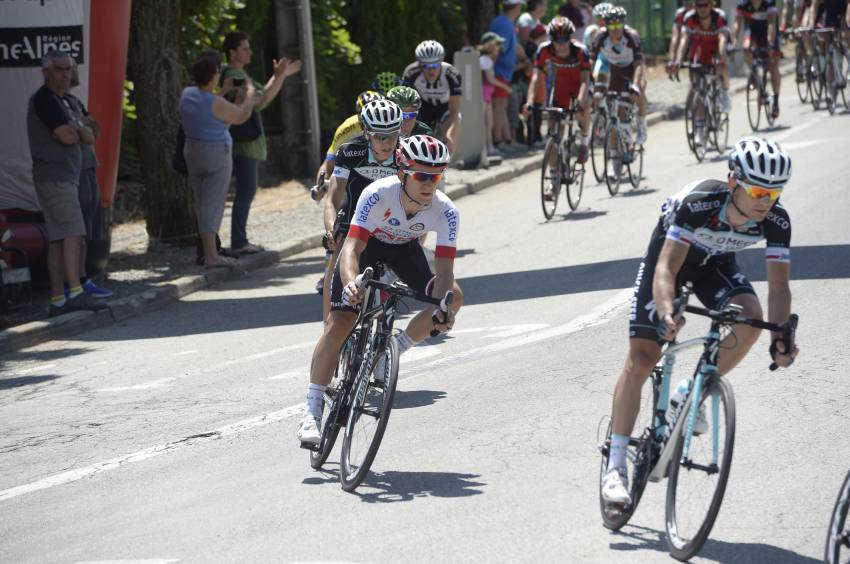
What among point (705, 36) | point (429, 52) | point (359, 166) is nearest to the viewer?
point (359, 166)

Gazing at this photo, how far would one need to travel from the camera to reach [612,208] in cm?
1675

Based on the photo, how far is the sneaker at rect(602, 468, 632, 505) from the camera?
6227 millimetres

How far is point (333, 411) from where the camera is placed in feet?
24.7

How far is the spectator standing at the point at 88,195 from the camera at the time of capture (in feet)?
42.8

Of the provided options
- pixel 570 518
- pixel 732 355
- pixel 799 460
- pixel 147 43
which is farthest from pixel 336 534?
pixel 147 43

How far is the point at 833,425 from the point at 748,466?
89cm

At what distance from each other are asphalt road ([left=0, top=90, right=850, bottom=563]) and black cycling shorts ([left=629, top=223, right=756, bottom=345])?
0.93 m

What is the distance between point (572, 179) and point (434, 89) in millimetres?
2337

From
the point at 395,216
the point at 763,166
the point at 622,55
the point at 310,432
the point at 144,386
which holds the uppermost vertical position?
the point at 622,55

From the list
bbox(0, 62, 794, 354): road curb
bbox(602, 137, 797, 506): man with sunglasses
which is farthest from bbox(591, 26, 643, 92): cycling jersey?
bbox(602, 137, 797, 506): man with sunglasses

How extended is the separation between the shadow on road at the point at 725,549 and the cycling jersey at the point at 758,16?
52.4 ft

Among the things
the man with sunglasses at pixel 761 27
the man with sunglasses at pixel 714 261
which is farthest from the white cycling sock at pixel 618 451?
the man with sunglasses at pixel 761 27

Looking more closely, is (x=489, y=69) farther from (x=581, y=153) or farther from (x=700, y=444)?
(x=700, y=444)

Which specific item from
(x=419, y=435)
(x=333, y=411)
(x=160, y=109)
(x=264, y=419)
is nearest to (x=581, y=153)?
(x=160, y=109)
